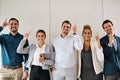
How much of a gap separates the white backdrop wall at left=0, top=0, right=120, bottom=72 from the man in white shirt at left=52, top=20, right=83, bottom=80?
45cm

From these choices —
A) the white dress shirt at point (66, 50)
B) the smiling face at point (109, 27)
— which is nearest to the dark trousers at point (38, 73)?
the white dress shirt at point (66, 50)

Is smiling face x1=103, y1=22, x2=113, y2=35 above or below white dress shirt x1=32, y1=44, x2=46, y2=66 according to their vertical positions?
above

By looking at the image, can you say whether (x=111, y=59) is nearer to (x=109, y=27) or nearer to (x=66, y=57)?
(x=109, y=27)

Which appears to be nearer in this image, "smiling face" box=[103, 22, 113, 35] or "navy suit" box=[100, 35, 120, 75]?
"navy suit" box=[100, 35, 120, 75]

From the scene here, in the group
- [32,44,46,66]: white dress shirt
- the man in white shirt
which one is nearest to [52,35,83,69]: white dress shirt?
the man in white shirt

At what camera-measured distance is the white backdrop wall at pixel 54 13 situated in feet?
11.5

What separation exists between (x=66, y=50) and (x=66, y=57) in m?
0.11

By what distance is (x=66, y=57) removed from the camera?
2992mm

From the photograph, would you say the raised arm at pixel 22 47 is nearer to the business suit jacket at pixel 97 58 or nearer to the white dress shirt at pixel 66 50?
the white dress shirt at pixel 66 50

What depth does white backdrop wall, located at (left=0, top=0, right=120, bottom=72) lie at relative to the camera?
3514 mm

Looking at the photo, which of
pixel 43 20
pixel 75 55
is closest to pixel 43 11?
pixel 43 20

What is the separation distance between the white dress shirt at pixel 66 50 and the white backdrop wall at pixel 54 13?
0.43 metres

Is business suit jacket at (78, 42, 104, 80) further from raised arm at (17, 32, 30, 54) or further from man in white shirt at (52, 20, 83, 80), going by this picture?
raised arm at (17, 32, 30, 54)

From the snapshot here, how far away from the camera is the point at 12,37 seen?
3.17m
